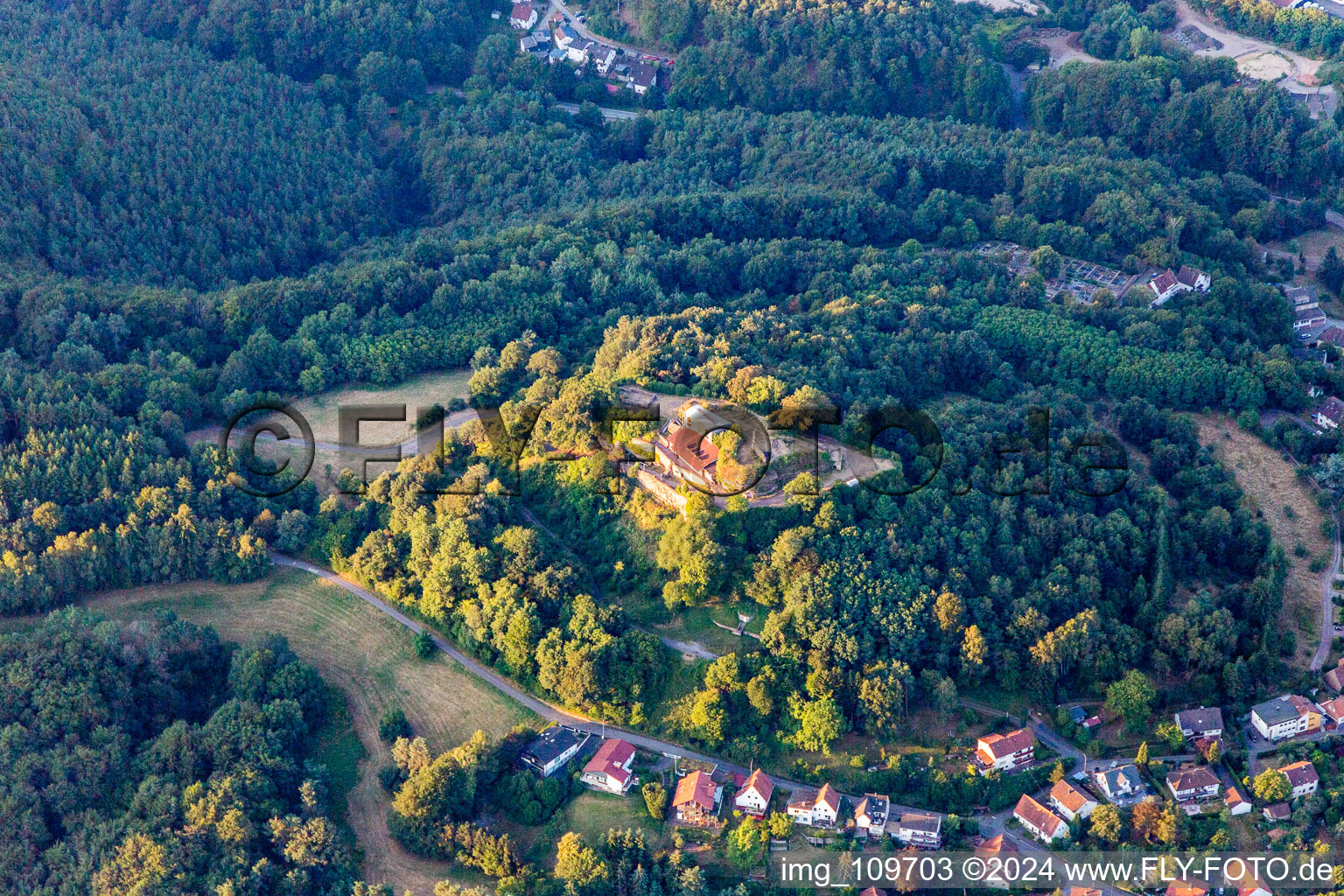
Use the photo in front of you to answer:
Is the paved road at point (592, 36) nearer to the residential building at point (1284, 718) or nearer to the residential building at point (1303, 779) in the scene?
the residential building at point (1284, 718)

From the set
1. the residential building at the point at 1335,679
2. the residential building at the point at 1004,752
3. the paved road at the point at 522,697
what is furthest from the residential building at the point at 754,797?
the residential building at the point at 1335,679

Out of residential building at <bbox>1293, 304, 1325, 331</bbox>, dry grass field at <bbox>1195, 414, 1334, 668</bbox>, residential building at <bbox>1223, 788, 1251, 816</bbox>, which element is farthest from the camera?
residential building at <bbox>1293, 304, 1325, 331</bbox>

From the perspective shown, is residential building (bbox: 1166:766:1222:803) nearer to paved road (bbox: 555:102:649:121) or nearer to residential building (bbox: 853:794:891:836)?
residential building (bbox: 853:794:891:836)

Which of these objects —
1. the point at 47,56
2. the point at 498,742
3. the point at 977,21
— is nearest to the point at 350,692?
the point at 498,742

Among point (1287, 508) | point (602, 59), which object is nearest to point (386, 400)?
point (1287, 508)

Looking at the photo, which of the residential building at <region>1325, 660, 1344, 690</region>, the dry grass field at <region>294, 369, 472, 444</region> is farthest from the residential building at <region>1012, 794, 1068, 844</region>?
the dry grass field at <region>294, 369, 472, 444</region>

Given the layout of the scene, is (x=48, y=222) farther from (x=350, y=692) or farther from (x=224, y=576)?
(x=350, y=692)
